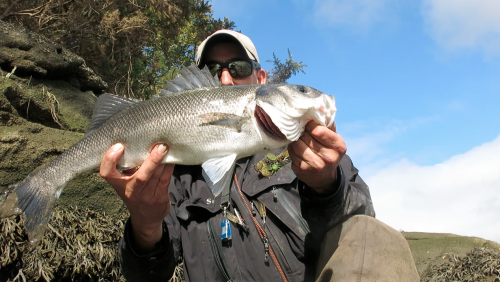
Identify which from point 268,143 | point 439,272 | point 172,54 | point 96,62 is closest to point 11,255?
point 268,143

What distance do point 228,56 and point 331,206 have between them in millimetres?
1947

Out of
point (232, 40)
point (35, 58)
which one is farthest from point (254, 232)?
point (35, 58)

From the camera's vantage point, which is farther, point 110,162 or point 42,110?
point 42,110

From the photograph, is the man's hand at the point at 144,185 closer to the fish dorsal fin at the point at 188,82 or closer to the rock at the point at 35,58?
the fish dorsal fin at the point at 188,82

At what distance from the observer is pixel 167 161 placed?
88.3 inches

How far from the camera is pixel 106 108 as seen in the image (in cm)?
250

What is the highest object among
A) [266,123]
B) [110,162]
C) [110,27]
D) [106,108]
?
[110,27]

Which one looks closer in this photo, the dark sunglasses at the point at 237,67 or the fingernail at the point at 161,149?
the fingernail at the point at 161,149

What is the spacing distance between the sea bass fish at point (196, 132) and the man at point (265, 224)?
10cm

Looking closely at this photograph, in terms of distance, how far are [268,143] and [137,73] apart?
6434mm

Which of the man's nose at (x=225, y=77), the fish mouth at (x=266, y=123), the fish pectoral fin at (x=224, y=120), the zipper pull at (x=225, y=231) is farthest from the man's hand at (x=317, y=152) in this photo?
the man's nose at (x=225, y=77)

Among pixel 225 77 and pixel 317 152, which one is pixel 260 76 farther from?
pixel 317 152

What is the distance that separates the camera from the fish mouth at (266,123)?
7.09 feet

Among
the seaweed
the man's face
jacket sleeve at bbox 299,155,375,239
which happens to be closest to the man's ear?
the man's face
